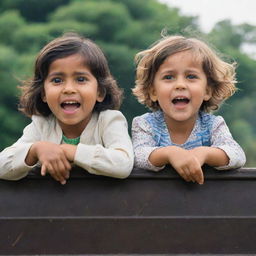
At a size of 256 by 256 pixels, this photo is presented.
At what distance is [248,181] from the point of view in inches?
69.5

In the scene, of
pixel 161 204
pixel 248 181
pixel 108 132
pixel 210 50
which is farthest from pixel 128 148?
pixel 210 50

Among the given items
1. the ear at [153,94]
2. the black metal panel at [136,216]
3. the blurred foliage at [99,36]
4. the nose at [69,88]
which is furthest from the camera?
the blurred foliage at [99,36]

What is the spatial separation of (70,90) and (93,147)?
0.25 metres

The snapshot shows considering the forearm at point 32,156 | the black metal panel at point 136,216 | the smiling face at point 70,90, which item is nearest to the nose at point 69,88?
the smiling face at point 70,90

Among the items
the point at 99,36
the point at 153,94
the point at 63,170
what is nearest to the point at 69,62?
the point at 153,94

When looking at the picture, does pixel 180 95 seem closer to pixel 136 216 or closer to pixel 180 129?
pixel 180 129

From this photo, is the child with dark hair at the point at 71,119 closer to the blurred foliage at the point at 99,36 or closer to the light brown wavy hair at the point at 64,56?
the light brown wavy hair at the point at 64,56

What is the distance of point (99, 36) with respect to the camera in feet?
40.6

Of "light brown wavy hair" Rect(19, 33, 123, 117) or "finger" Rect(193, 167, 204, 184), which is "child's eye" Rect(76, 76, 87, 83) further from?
"finger" Rect(193, 167, 204, 184)

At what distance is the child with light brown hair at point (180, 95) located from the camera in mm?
2078

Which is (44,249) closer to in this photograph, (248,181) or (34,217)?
(34,217)

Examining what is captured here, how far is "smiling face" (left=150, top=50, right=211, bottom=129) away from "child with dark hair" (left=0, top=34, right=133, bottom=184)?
0.52ft

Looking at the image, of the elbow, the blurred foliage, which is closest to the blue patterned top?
the elbow

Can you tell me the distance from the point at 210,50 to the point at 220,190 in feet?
2.15
